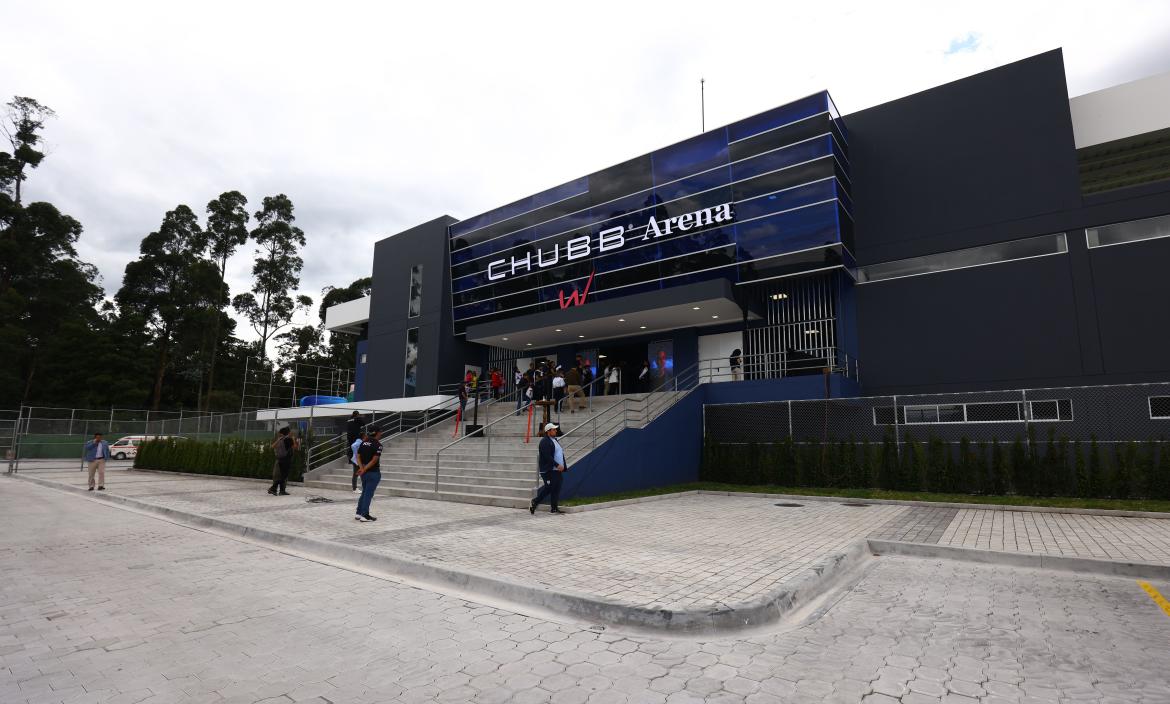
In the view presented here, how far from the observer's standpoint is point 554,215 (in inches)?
1022

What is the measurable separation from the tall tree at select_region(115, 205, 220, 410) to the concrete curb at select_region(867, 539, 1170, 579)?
58839 mm

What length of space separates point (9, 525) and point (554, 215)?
20271 millimetres

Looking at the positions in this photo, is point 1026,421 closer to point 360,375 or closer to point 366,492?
point 366,492

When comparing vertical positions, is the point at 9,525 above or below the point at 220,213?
below

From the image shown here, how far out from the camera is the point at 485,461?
15344 mm

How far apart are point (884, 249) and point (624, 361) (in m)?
11.0


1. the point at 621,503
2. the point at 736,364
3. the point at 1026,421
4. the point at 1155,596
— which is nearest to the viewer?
the point at 1155,596

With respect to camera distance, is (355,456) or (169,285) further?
(169,285)

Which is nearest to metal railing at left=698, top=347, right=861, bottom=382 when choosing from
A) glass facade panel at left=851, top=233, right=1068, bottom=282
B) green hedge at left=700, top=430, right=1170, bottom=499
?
glass facade panel at left=851, top=233, right=1068, bottom=282

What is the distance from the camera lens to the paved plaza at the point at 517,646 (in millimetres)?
3570

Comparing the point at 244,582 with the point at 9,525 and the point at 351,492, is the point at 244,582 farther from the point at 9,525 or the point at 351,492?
the point at 351,492

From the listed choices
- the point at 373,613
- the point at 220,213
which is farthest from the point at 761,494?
the point at 220,213

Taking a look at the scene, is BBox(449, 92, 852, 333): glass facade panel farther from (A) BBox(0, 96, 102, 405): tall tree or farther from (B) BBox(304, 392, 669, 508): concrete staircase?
(A) BBox(0, 96, 102, 405): tall tree

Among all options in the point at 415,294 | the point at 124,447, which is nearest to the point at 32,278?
the point at 124,447
